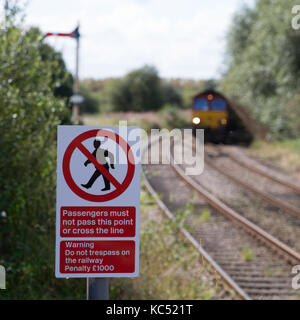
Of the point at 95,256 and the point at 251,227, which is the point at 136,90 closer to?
the point at 251,227

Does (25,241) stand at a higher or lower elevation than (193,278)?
higher

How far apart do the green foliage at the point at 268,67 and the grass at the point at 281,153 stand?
0.89 m

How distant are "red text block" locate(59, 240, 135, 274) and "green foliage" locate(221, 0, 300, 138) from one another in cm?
2066

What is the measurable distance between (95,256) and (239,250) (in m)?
5.96

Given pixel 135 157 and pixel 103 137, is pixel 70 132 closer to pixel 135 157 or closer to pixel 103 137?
pixel 103 137

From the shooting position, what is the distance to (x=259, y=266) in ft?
22.9

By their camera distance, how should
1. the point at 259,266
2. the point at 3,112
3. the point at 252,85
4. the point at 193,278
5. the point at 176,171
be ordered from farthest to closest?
the point at 252,85
the point at 176,171
the point at 259,266
the point at 193,278
the point at 3,112

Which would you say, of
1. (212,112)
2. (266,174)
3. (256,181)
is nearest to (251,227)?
(256,181)

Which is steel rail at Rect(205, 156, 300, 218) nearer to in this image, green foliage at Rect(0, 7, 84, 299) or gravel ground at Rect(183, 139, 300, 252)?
gravel ground at Rect(183, 139, 300, 252)

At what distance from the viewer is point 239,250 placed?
24.9 feet

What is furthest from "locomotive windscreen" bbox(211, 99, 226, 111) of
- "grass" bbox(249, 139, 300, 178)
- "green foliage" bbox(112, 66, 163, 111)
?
"green foliage" bbox(112, 66, 163, 111)

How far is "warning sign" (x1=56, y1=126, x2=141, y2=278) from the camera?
2027 millimetres
